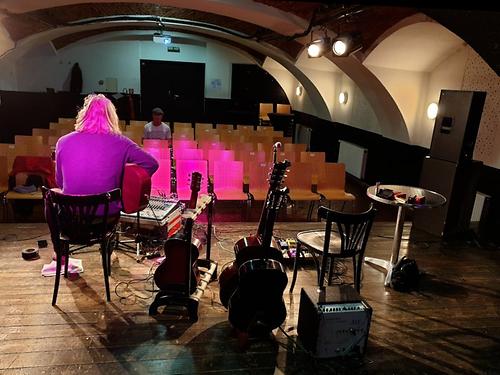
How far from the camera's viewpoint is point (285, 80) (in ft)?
46.6

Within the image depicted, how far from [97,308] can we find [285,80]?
1212cm

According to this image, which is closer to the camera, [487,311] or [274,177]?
[274,177]

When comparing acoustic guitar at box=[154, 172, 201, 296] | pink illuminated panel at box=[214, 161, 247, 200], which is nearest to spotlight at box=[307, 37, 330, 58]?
pink illuminated panel at box=[214, 161, 247, 200]

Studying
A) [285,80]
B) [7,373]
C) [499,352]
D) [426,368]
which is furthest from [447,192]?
[285,80]

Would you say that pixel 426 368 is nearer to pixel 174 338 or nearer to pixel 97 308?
pixel 174 338

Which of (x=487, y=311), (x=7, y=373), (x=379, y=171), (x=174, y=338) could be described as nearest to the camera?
(x=7, y=373)

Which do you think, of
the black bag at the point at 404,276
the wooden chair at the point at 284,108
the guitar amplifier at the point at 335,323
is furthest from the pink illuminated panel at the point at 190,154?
the wooden chair at the point at 284,108

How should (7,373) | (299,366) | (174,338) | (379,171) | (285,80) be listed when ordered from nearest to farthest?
(7,373) < (299,366) < (174,338) < (379,171) < (285,80)

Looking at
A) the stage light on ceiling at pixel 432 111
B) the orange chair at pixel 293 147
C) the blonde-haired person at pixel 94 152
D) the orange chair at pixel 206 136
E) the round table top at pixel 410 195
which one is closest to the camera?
the blonde-haired person at pixel 94 152

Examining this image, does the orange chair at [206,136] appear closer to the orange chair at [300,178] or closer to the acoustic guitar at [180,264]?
the orange chair at [300,178]

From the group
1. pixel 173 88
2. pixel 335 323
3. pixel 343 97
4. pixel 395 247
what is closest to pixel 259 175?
pixel 395 247

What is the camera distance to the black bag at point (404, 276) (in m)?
3.86

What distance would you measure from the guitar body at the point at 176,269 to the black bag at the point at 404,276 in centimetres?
195

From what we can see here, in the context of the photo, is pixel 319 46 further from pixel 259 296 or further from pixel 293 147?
pixel 259 296
